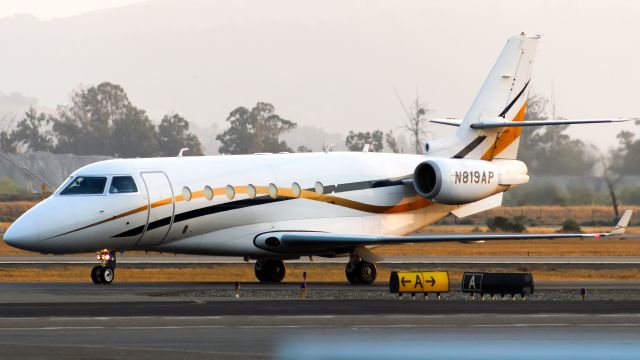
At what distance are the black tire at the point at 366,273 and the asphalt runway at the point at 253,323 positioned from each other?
7.25 metres

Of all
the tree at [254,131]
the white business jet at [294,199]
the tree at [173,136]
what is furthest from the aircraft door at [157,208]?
the tree at [173,136]

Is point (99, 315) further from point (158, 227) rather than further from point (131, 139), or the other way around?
point (131, 139)

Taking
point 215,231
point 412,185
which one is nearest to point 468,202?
point 412,185

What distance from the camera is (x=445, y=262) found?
1919 inches

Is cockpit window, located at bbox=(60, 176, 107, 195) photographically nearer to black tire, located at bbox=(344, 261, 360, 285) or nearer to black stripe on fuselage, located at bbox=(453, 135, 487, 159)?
black tire, located at bbox=(344, 261, 360, 285)

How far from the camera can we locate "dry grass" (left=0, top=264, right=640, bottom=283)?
4178 centimetres

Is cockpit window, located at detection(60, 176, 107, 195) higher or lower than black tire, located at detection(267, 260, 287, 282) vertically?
higher

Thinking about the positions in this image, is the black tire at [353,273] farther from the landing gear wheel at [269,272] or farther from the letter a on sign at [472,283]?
the letter a on sign at [472,283]

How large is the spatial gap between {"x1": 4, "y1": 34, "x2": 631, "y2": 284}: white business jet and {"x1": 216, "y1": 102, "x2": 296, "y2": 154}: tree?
142 meters

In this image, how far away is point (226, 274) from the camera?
44031 mm

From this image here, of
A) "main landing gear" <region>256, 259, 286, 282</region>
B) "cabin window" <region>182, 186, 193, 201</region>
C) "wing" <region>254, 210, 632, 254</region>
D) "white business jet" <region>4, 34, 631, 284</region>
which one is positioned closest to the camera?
"white business jet" <region>4, 34, 631, 284</region>

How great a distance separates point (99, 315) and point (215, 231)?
39.6ft

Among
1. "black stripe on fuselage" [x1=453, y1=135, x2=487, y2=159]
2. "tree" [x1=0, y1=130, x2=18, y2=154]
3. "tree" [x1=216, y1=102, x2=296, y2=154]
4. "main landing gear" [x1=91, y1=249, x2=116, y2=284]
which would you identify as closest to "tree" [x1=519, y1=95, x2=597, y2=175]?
"tree" [x1=216, y1=102, x2=296, y2=154]

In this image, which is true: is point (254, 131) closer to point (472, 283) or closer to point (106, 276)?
point (106, 276)
